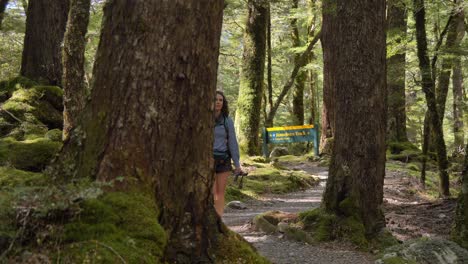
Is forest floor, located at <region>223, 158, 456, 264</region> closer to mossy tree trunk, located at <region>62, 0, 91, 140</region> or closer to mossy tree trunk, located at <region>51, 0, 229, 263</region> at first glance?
mossy tree trunk, located at <region>51, 0, 229, 263</region>

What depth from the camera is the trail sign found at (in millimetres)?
18781

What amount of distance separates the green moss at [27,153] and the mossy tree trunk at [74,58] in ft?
1.91

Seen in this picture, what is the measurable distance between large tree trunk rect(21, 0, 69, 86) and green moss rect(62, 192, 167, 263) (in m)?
8.44

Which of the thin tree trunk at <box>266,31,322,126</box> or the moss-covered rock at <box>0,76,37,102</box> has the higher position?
the thin tree trunk at <box>266,31,322,126</box>

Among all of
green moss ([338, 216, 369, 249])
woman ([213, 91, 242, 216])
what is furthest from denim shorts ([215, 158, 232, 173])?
green moss ([338, 216, 369, 249])

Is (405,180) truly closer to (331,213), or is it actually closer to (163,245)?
(331,213)

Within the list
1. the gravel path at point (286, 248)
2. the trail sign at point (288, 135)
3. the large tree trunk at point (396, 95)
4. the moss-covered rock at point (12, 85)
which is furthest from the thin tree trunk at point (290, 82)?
the moss-covered rock at point (12, 85)

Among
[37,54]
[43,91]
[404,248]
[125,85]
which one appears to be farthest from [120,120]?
[37,54]

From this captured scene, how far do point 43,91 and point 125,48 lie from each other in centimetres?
753

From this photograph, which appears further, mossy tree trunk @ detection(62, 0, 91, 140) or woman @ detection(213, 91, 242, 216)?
mossy tree trunk @ detection(62, 0, 91, 140)

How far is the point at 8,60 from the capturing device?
741 inches

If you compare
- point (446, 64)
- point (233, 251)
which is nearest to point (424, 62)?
point (446, 64)

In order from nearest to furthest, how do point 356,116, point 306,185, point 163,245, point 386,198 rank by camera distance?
point 163,245
point 356,116
point 386,198
point 306,185

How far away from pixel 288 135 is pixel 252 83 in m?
2.71
